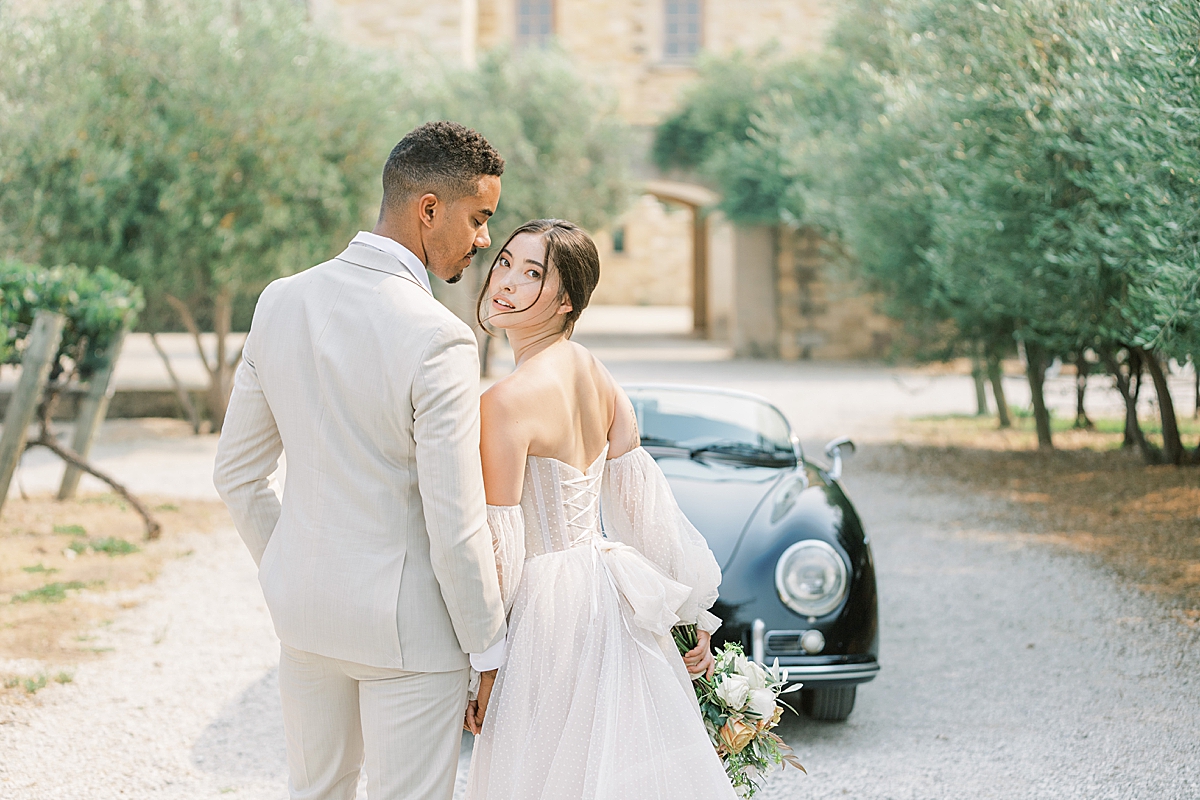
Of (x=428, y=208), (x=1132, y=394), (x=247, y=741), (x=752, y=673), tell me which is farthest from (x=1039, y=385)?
(x=428, y=208)

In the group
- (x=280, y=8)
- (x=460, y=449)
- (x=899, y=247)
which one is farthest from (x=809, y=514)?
(x=280, y=8)

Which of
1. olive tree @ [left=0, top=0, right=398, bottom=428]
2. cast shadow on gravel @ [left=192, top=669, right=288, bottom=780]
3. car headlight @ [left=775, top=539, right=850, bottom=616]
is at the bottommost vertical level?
cast shadow on gravel @ [left=192, top=669, right=288, bottom=780]

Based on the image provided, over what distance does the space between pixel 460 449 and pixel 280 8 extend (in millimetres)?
11413

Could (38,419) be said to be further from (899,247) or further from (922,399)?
(922,399)

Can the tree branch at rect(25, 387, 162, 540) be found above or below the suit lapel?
below

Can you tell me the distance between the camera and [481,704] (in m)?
2.26

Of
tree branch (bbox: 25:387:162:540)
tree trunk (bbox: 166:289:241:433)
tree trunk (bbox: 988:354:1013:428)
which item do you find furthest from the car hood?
tree trunk (bbox: 166:289:241:433)

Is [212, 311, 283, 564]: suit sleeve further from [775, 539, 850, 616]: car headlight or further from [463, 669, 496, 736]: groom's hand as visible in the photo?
[775, 539, 850, 616]: car headlight

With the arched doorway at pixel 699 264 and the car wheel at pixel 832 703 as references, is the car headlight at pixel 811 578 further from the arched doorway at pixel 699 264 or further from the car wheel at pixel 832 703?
the arched doorway at pixel 699 264

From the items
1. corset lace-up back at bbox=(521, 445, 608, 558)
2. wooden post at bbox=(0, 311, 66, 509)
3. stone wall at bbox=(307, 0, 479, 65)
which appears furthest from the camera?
stone wall at bbox=(307, 0, 479, 65)

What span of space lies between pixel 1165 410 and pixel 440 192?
8985mm

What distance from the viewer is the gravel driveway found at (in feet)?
12.6

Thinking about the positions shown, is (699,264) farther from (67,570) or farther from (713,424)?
(713,424)

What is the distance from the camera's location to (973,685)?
4.87 meters
